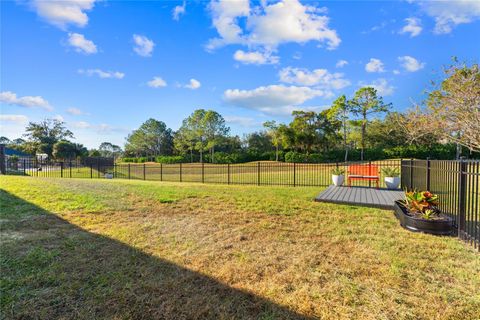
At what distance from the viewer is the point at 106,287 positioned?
90.0 inches

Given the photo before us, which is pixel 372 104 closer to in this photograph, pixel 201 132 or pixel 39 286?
pixel 201 132

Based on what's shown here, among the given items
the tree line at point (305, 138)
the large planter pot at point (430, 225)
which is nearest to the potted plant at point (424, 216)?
Result: the large planter pot at point (430, 225)

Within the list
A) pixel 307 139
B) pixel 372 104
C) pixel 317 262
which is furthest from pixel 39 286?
pixel 307 139

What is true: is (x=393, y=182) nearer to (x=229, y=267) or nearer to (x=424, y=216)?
(x=424, y=216)

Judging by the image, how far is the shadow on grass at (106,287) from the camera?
1941mm

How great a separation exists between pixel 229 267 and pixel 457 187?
379cm

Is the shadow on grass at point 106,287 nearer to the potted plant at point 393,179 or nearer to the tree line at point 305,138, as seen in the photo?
the potted plant at point 393,179

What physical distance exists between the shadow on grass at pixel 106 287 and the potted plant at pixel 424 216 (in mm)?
3150

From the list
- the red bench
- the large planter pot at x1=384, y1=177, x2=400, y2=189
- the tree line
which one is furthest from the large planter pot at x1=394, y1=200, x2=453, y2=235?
the tree line

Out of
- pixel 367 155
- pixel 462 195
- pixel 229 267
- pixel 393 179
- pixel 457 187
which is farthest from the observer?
pixel 367 155

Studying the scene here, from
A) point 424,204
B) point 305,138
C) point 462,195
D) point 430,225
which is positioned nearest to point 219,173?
point 424,204

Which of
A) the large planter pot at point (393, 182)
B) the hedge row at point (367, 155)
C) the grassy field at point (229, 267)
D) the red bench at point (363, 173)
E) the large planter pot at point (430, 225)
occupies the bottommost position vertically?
the grassy field at point (229, 267)

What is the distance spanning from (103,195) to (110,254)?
13.5 ft

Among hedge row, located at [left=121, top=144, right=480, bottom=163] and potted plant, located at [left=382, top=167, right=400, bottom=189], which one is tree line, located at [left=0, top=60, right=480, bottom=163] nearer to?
hedge row, located at [left=121, top=144, right=480, bottom=163]
